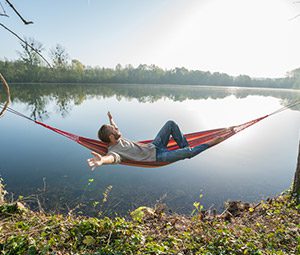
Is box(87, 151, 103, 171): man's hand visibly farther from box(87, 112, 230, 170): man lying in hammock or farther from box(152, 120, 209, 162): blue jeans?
box(152, 120, 209, 162): blue jeans

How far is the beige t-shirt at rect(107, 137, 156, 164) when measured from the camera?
9.04 feet

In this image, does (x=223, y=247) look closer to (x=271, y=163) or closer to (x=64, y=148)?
(x=271, y=163)

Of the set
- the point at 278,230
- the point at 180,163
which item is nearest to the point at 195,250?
the point at 278,230

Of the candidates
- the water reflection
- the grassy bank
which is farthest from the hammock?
Result: the water reflection

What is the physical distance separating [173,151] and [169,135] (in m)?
0.32

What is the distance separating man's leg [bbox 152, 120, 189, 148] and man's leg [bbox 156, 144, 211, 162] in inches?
7.8

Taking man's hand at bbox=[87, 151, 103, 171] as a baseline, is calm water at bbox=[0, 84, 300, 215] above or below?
below

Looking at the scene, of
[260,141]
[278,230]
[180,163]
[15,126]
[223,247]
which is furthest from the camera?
[15,126]

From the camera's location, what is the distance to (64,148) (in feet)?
22.9

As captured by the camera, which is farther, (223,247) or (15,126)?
(15,126)

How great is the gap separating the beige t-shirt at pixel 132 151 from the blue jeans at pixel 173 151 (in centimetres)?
11

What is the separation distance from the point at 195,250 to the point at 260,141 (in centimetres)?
791

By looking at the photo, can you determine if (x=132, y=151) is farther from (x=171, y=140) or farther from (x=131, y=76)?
(x=131, y=76)

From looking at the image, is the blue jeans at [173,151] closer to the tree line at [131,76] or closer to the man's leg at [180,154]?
the man's leg at [180,154]
